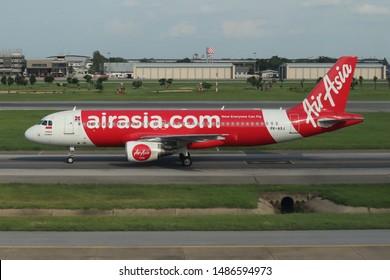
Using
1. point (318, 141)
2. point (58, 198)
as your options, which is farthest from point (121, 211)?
point (318, 141)

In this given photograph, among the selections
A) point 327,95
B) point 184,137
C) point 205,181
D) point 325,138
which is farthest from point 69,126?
point 325,138

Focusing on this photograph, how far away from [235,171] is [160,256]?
927 inches

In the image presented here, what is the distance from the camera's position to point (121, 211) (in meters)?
34.3

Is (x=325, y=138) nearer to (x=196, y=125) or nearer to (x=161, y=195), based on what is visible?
(x=196, y=125)

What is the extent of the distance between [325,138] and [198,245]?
40804 mm

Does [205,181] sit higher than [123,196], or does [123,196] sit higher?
[123,196]

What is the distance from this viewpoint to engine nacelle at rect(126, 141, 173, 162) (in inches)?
1812

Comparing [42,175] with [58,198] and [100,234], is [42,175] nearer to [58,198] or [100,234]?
[58,198]

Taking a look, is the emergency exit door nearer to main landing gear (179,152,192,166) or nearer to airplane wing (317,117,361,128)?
main landing gear (179,152,192,166)

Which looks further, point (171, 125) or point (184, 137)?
point (171, 125)

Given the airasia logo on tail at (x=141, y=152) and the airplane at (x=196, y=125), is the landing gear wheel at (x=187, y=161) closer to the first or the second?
the airplane at (x=196, y=125)

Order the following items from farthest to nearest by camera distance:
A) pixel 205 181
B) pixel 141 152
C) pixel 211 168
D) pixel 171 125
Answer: pixel 171 125, pixel 211 168, pixel 141 152, pixel 205 181

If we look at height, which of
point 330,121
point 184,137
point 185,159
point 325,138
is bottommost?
point 325,138

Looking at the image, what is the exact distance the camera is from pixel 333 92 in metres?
50.5
